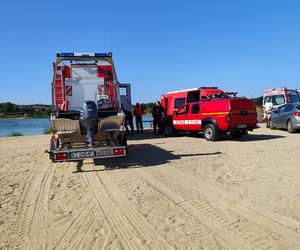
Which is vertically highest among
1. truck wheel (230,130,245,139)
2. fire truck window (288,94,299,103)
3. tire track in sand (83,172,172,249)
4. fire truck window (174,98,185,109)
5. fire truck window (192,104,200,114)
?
fire truck window (288,94,299,103)

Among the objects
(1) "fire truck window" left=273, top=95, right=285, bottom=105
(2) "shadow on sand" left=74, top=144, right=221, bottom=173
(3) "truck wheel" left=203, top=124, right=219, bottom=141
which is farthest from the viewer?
(1) "fire truck window" left=273, top=95, right=285, bottom=105

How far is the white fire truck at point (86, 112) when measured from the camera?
925cm

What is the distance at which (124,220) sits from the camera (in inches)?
207

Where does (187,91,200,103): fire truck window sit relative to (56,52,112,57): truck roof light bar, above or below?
below

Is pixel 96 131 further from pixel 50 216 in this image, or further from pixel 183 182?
pixel 50 216

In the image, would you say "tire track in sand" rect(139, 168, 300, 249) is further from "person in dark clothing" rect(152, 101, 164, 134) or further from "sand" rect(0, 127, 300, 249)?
"person in dark clothing" rect(152, 101, 164, 134)

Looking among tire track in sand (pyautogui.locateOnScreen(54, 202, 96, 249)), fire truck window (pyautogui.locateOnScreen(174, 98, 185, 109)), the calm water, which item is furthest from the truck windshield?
tire track in sand (pyautogui.locateOnScreen(54, 202, 96, 249))

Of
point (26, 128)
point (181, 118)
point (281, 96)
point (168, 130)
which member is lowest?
point (26, 128)

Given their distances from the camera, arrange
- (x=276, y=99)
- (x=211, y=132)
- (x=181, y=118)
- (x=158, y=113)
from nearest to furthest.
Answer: (x=211, y=132) → (x=181, y=118) → (x=158, y=113) → (x=276, y=99)

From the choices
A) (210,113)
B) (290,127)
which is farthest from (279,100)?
(210,113)

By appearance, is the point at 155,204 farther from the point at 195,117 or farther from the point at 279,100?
the point at 279,100

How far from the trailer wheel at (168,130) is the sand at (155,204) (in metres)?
8.18

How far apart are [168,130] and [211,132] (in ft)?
12.5

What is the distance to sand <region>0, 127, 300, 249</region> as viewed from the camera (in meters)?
4.51
